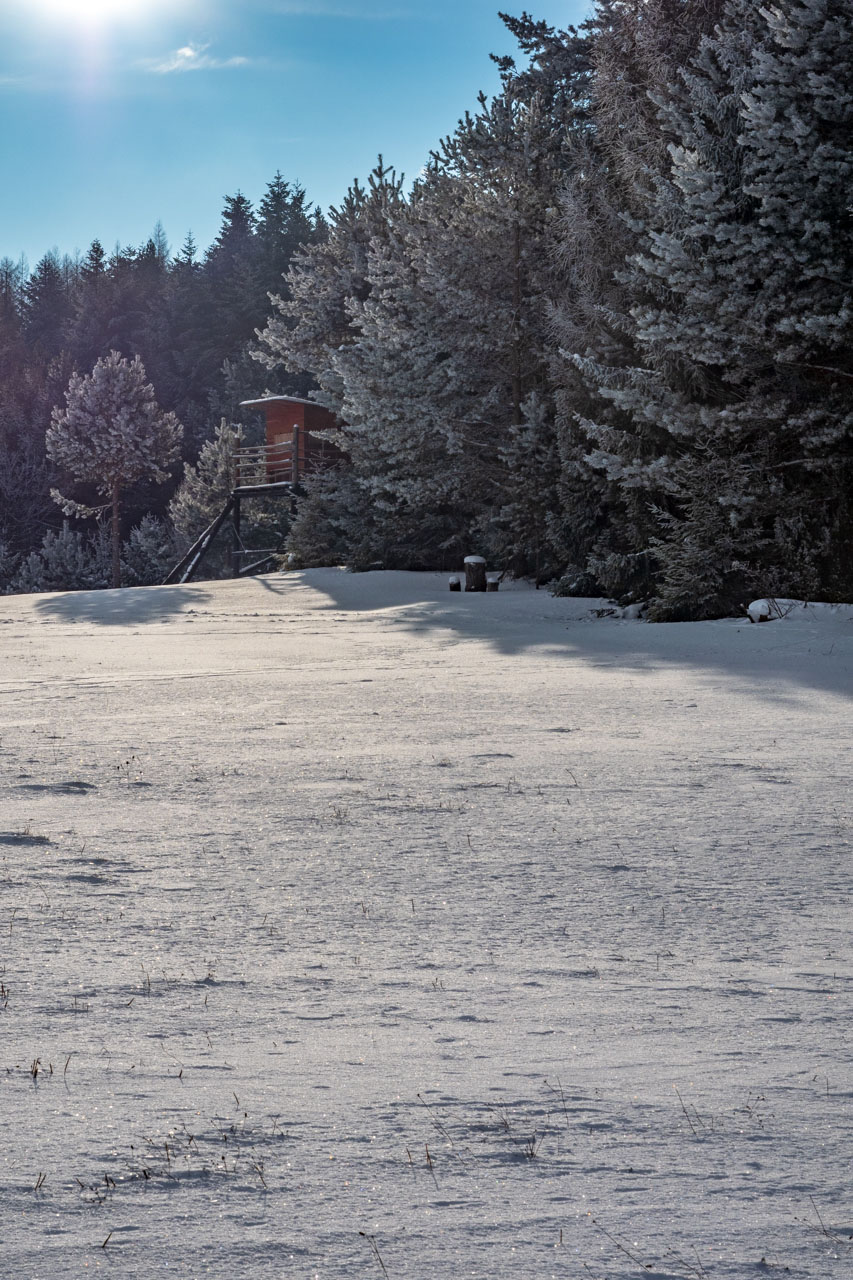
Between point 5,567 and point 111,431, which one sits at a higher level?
point 111,431

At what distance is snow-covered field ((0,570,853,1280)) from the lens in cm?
228

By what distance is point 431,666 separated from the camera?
38.6 ft

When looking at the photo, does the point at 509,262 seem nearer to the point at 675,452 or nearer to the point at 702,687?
the point at 675,452

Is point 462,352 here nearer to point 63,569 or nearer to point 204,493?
point 204,493

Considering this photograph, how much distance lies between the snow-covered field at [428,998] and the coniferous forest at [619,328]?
8.85 meters

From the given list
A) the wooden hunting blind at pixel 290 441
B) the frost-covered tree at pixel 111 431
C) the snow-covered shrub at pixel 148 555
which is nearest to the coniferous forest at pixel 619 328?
the wooden hunting blind at pixel 290 441

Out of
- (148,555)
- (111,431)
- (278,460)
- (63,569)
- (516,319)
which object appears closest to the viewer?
(516,319)

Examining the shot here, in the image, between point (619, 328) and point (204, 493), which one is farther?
point (204, 493)

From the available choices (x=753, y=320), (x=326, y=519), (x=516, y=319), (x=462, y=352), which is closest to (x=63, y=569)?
(x=326, y=519)

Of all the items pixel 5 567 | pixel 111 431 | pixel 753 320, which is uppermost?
pixel 111 431

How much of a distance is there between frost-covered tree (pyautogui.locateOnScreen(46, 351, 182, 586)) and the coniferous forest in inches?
120

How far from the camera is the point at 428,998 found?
3.44 metres

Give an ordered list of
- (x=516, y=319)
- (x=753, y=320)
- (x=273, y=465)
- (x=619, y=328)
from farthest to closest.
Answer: (x=273, y=465) → (x=516, y=319) → (x=619, y=328) → (x=753, y=320)

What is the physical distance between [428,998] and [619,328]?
17555mm
